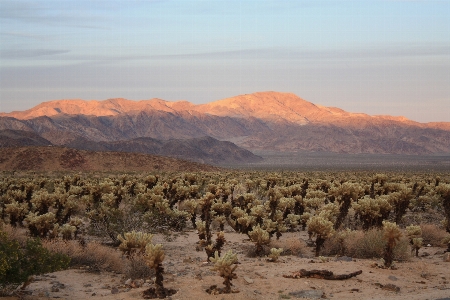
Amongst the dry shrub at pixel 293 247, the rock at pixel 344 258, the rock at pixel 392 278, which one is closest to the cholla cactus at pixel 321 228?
the rock at pixel 344 258

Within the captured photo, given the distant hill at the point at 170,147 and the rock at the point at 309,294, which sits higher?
the distant hill at the point at 170,147

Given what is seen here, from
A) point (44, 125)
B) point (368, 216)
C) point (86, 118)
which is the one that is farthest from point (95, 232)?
point (86, 118)

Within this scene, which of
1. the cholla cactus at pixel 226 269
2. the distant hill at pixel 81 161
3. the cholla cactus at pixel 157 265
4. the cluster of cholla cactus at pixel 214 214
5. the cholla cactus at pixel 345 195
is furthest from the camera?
the distant hill at pixel 81 161

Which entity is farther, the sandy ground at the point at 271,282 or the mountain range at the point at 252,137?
the mountain range at the point at 252,137

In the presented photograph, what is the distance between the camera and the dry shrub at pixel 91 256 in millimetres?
13234

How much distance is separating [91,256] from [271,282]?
4944mm

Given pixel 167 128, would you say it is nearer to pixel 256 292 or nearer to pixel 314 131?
pixel 314 131

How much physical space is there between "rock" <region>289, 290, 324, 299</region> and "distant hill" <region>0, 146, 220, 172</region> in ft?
182

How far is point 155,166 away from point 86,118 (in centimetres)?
11277

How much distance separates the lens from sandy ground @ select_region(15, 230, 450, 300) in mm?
11117

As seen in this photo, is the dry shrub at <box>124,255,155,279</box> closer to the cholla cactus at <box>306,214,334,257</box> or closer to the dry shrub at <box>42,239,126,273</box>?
the dry shrub at <box>42,239,126,273</box>

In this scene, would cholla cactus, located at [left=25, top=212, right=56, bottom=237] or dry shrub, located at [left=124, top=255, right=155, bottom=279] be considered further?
cholla cactus, located at [left=25, top=212, right=56, bottom=237]

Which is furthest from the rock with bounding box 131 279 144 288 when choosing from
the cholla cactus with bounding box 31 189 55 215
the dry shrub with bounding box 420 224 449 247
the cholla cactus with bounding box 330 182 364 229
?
the dry shrub with bounding box 420 224 449 247

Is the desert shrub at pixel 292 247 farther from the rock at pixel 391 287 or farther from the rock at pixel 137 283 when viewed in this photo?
the rock at pixel 137 283
